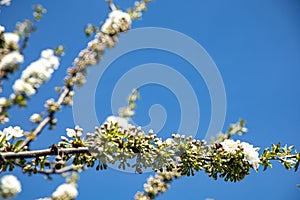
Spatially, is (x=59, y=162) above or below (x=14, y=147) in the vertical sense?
below

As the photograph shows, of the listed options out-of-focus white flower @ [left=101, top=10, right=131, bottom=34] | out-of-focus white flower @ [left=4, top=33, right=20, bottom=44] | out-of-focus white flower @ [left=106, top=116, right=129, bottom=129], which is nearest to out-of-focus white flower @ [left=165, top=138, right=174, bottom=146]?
out-of-focus white flower @ [left=106, top=116, right=129, bottom=129]

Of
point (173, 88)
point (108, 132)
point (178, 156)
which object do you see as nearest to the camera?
point (108, 132)

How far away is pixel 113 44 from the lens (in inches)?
95.3

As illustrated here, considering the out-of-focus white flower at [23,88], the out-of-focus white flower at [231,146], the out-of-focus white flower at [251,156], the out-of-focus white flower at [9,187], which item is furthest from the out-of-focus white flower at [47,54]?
the out-of-focus white flower at [251,156]

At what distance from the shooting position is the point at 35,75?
1.77 meters

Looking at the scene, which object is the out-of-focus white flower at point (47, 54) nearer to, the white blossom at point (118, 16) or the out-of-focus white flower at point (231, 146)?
the white blossom at point (118, 16)

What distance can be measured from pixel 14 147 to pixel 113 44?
3.21 ft

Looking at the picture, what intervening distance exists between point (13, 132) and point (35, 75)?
578 millimetres

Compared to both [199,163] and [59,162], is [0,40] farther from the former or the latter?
[199,163]

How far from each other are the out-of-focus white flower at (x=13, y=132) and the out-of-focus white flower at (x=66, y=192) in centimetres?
46

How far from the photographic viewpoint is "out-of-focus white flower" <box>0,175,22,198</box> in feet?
4.63

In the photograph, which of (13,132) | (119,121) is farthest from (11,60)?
(119,121)

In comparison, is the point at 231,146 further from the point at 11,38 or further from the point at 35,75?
the point at 11,38

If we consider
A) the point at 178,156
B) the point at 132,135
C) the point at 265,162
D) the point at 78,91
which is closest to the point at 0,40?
the point at 78,91
